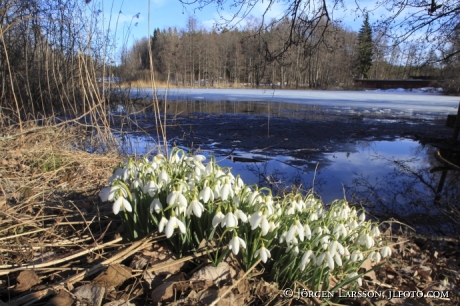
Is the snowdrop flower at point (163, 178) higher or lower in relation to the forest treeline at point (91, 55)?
lower

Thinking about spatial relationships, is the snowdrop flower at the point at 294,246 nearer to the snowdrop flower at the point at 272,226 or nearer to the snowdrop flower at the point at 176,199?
the snowdrop flower at the point at 272,226

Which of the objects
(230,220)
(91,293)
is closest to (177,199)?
(230,220)

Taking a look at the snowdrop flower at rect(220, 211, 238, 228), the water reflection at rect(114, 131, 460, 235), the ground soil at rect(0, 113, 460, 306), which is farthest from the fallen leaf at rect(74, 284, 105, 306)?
the water reflection at rect(114, 131, 460, 235)

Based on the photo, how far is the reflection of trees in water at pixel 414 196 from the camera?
3.38m

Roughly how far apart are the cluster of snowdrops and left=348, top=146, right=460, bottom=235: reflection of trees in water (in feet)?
6.00

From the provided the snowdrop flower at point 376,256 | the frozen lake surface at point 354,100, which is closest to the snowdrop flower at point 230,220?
the snowdrop flower at point 376,256

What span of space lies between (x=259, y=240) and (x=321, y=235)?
1.02ft

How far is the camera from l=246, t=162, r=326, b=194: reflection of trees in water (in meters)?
4.14

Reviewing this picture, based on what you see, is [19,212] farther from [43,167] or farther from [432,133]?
[432,133]

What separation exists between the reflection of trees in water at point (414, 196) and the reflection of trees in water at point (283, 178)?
1.70 ft

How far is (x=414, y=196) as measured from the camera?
4129mm

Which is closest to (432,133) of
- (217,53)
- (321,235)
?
(321,235)

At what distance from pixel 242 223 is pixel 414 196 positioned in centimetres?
359

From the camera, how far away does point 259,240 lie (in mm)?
1548
